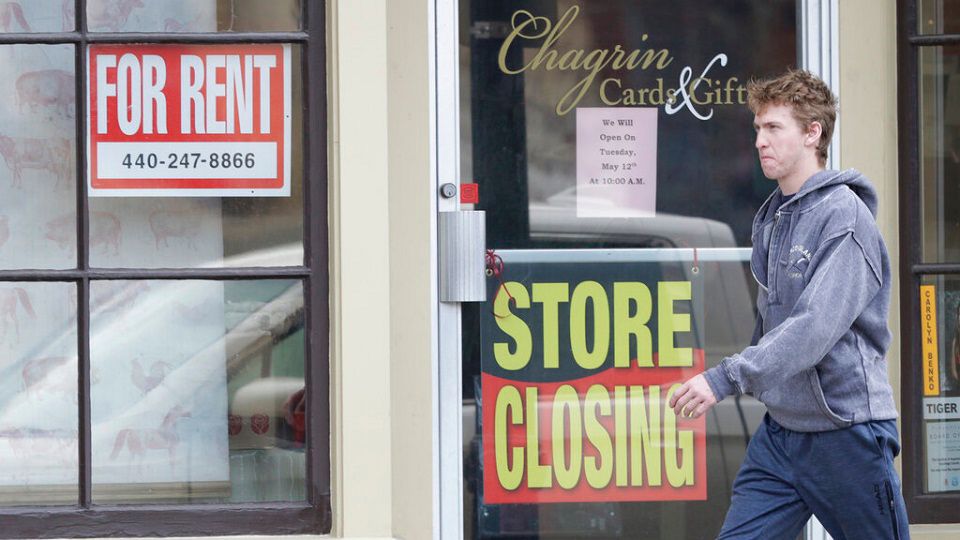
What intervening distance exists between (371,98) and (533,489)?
1421 mm

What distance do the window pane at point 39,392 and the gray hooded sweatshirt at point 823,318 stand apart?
2.26 meters

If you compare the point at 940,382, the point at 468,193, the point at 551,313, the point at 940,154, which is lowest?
the point at 940,382

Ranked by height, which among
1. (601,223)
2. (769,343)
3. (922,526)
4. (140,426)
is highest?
(601,223)

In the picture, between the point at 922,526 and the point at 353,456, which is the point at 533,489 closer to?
the point at 353,456

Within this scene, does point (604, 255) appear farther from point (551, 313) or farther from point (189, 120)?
point (189, 120)

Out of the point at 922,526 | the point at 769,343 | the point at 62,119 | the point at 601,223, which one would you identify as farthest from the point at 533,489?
the point at 62,119

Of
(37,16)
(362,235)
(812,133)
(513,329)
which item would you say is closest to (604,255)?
(513,329)

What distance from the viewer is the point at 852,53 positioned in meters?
4.96

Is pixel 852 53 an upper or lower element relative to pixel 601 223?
upper

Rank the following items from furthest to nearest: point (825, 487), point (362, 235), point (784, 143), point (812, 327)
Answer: point (362, 235) → point (784, 143) → point (825, 487) → point (812, 327)

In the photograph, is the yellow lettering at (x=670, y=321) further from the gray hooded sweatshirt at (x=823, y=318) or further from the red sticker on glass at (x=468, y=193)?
the gray hooded sweatshirt at (x=823, y=318)

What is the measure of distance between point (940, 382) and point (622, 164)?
131cm

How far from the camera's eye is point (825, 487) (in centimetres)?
371

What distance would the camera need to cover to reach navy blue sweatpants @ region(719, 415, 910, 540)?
3.67 m
